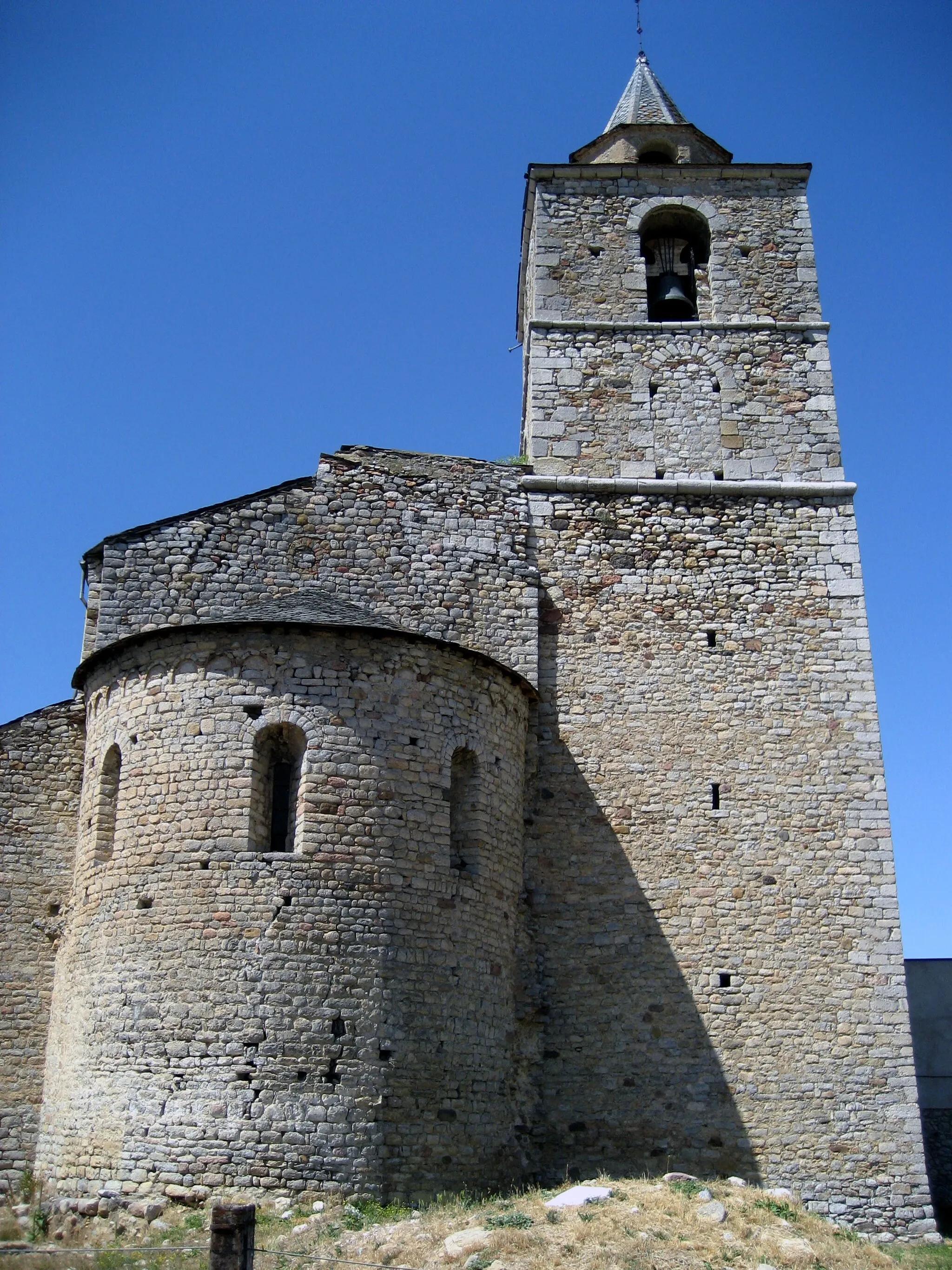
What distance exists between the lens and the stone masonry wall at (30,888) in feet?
40.1

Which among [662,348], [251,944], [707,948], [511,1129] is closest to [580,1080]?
[511,1129]

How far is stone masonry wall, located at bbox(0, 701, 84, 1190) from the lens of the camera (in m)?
12.2

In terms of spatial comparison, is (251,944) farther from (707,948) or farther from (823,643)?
(823,643)

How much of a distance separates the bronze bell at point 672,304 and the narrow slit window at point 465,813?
7897 millimetres

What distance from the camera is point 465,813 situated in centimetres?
1260

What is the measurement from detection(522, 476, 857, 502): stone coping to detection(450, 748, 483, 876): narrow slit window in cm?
430

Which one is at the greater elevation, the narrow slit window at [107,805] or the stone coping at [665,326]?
the stone coping at [665,326]

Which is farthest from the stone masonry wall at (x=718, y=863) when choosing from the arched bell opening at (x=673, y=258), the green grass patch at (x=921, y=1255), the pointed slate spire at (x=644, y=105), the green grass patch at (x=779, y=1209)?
the pointed slate spire at (x=644, y=105)

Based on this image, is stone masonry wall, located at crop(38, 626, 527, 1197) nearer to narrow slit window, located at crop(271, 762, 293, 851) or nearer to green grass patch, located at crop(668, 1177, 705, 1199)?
narrow slit window, located at crop(271, 762, 293, 851)

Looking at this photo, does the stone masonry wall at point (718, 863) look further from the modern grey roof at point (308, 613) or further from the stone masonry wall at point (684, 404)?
the modern grey roof at point (308, 613)

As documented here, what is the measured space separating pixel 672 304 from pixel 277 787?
30.8ft

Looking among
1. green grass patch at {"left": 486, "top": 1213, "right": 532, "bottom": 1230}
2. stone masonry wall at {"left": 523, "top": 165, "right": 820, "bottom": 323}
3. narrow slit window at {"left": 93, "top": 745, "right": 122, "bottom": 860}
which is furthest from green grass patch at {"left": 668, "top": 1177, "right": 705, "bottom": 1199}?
stone masonry wall at {"left": 523, "top": 165, "right": 820, "bottom": 323}

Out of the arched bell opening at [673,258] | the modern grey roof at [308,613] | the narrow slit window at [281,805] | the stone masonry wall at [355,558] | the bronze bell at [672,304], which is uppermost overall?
the arched bell opening at [673,258]

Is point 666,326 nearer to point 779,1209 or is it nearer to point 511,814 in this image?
point 511,814
